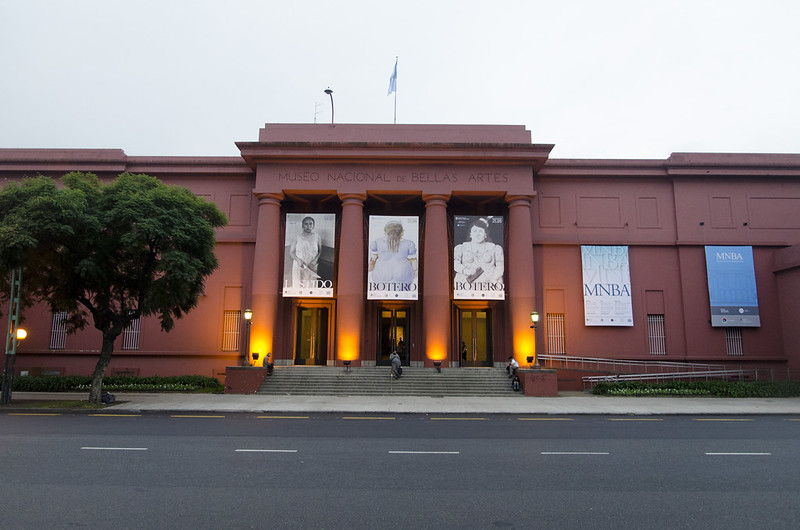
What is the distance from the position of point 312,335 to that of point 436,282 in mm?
8374

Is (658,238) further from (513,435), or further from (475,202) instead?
(513,435)

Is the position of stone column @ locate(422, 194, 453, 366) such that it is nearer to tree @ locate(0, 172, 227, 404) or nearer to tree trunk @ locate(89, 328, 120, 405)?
tree @ locate(0, 172, 227, 404)

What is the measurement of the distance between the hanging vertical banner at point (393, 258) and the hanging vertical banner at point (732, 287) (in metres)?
16.5

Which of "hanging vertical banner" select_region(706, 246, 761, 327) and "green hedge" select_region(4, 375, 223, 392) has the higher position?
"hanging vertical banner" select_region(706, 246, 761, 327)

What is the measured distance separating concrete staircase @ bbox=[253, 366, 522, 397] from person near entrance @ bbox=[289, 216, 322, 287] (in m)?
4.79

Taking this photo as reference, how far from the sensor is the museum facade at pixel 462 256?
90.0 ft

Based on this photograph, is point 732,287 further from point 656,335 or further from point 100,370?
point 100,370

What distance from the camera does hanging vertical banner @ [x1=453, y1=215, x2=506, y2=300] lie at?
1071 inches

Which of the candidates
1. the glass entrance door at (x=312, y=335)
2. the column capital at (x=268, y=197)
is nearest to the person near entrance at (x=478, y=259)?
the glass entrance door at (x=312, y=335)

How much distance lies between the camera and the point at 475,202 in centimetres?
3030

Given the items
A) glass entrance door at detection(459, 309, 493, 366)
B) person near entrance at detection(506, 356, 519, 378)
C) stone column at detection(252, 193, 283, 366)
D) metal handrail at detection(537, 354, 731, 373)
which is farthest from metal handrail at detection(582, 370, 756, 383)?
stone column at detection(252, 193, 283, 366)

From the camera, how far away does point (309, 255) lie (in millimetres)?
27609

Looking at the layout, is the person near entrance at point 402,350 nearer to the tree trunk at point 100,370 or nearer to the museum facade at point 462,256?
the museum facade at point 462,256

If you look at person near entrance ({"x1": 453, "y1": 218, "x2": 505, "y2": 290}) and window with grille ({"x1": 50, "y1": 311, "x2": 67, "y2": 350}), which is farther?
window with grille ({"x1": 50, "y1": 311, "x2": 67, "y2": 350})
